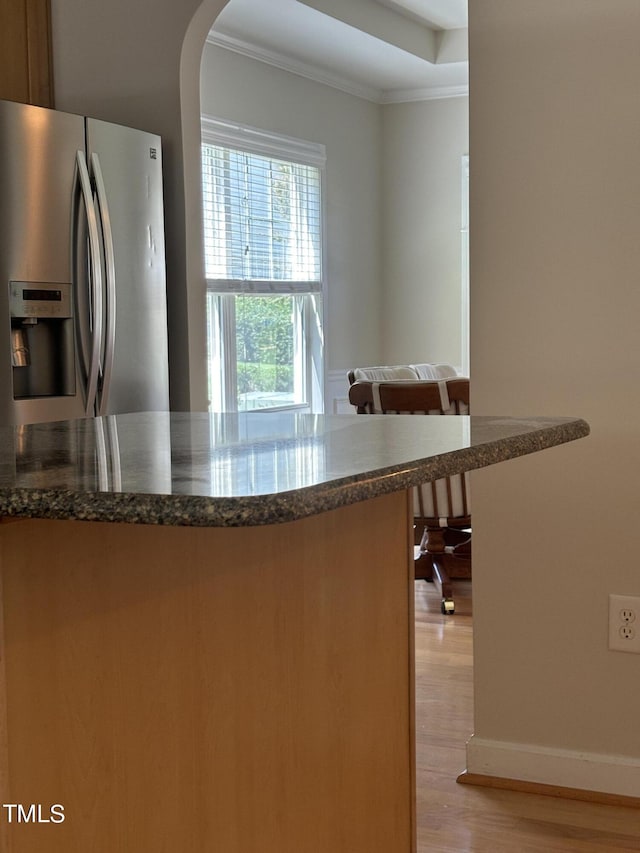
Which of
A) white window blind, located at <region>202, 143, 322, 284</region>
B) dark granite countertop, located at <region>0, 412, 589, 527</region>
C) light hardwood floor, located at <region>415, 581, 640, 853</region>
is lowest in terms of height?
light hardwood floor, located at <region>415, 581, 640, 853</region>

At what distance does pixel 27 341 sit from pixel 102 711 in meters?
2.15

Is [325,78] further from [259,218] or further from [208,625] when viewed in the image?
[208,625]

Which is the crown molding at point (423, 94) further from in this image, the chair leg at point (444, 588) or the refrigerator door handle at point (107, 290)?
the refrigerator door handle at point (107, 290)

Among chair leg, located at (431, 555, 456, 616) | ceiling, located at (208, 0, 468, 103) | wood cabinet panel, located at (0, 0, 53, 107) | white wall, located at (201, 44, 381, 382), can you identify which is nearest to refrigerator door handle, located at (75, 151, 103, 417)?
Result: wood cabinet panel, located at (0, 0, 53, 107)

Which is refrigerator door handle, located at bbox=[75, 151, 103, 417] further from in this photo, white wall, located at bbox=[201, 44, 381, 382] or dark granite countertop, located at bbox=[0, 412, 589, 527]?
white wall, located at bbox=[201, 44, 381, 382]

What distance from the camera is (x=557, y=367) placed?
2.40 meters

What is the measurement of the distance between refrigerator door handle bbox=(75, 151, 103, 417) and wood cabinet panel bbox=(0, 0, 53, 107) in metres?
0.62

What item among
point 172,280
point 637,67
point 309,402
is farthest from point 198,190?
point 309,402

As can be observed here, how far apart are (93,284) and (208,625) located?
2.12m

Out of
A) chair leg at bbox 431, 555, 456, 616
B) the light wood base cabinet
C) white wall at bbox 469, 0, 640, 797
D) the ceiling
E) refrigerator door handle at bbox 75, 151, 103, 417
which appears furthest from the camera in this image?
the ceiling

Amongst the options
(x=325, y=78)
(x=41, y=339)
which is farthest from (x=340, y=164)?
(x=41, y=339)

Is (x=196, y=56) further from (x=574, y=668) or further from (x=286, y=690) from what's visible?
(x=286, y=690)

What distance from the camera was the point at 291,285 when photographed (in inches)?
247

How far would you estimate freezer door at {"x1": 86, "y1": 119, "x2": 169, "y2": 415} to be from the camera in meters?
3.27
